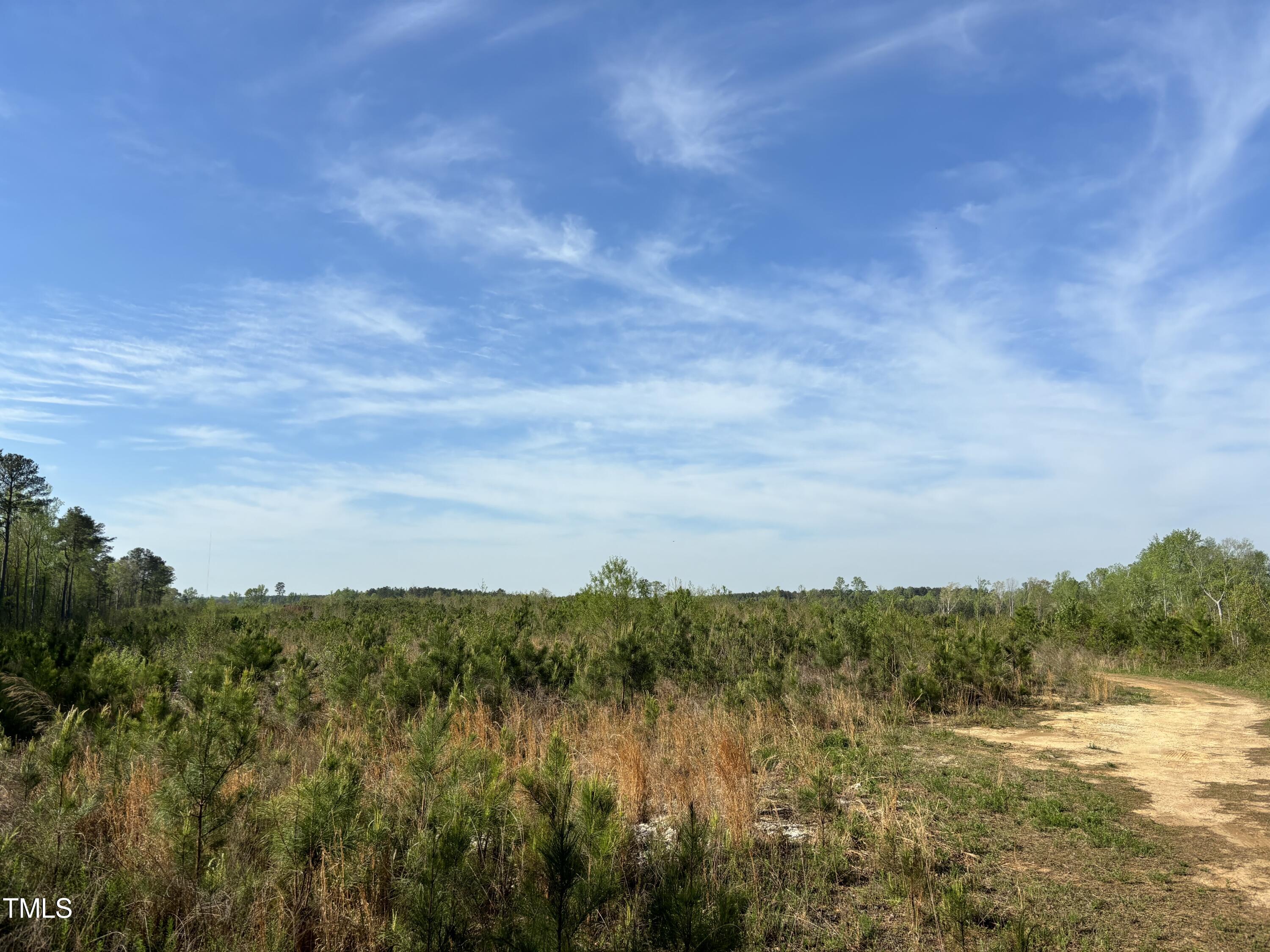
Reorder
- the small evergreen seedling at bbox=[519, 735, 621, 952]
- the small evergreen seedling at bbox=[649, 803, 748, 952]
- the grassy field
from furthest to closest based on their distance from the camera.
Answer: the grassy field, the small evergreen seedling at bbox=[519, 735, 621, 952], the small evergreen seedling at bbox=[649, 803, 748, 952]

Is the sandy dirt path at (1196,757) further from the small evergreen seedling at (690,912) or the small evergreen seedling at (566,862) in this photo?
the small evergreen seedling at (566,862)

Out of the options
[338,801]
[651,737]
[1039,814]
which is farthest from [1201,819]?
[338,801]

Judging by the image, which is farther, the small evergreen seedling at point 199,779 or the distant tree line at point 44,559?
the distant tree line at point 44,559

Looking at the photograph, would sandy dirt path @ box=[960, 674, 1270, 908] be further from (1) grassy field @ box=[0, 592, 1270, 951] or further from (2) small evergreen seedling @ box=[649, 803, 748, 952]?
(2) small evergreen seedling @ box=[649, 803, 748, 952]

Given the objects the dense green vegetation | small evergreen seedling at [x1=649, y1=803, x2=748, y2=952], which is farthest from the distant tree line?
small evergreen seedling at [x1=649, y1=803, x2=748, y2=952]

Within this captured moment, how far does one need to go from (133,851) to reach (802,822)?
5.37 meters

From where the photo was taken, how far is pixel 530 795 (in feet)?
13.2

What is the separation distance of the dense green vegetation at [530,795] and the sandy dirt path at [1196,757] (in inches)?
31.9

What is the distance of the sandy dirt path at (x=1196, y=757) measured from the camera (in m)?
6.31

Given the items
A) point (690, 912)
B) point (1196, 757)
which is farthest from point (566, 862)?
point (1196, 757)

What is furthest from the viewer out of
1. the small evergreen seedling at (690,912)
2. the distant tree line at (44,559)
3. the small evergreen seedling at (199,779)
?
the distant tree line at (44,559)

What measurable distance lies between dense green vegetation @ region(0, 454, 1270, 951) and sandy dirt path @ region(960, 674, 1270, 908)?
81cm

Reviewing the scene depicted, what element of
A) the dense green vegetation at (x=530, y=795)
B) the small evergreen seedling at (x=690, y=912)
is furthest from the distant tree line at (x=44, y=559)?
the small evergreen seedling at (x=690, y=912)

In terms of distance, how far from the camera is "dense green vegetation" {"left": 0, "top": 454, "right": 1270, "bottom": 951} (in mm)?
3594
